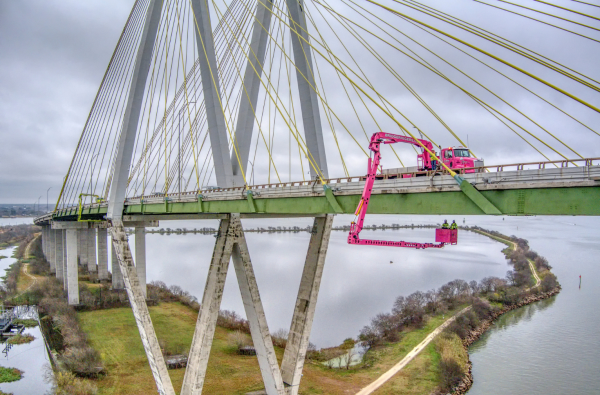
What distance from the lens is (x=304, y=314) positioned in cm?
1638

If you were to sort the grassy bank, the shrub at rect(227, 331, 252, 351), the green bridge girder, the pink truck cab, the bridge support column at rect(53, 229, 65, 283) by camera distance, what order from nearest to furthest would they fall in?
the green bridge girder < the pink truck cab < the grassy bank < the shrub at rect(227, 331, 252, 351) < the bridge support column at rect(53, 229, 65, 283)

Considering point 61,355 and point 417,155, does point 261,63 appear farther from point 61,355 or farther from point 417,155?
point 61,355

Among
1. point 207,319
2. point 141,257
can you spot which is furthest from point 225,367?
point 141,257

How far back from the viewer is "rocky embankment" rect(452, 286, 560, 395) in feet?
67.1

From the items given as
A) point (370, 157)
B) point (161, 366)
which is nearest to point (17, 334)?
point (161, 366)

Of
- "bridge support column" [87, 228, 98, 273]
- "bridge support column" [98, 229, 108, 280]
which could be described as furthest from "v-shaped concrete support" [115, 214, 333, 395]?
"bridge support column" [87, 228, 98, 273]

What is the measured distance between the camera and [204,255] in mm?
69188

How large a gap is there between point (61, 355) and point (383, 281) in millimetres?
33158

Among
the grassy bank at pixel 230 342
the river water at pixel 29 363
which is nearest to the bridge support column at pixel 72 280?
the grassy bank at pixel 230 342

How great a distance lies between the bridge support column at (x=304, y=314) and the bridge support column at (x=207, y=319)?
3.23 m

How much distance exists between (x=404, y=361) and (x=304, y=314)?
33.9 feet

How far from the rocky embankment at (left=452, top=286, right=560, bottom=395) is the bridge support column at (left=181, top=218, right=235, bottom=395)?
12.3 metres

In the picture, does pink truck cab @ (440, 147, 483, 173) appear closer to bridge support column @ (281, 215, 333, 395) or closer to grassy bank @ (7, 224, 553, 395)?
bridge support column @ (281, 215, 333, 395)

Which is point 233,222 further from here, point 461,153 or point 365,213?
point 461,153
